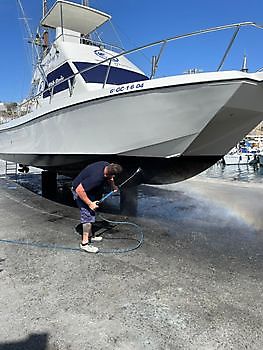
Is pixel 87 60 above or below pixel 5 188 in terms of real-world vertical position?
above

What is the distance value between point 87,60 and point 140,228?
341cm

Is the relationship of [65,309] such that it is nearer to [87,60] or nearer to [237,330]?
[237,330]

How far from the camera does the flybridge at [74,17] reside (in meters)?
6.78

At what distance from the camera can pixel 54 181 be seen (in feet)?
26.2

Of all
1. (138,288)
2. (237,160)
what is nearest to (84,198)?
(138,288)

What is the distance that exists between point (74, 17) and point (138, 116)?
14.3 feet

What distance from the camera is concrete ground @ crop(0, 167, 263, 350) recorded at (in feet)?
6.58

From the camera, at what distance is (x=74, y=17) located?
7055 millimetres

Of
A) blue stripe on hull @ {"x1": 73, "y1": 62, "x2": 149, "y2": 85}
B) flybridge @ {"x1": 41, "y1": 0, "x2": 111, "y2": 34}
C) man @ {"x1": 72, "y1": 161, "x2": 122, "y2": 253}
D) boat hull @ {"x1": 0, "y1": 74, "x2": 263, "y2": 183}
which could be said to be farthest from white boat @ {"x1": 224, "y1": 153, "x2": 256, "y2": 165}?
Result: man @ {"x1": 72, "y1": 161, "x2": 122, "y2": 253}

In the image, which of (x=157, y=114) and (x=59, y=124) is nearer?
(x=157, y=114)

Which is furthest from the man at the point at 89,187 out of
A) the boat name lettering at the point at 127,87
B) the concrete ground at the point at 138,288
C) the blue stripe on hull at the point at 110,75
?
the blue stripe on hull at the point at 110,75

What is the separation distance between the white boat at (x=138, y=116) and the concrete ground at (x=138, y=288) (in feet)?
3.73

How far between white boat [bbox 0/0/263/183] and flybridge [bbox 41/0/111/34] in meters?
0.23

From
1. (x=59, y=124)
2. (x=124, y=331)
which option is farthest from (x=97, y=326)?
(x=59, y=124)
